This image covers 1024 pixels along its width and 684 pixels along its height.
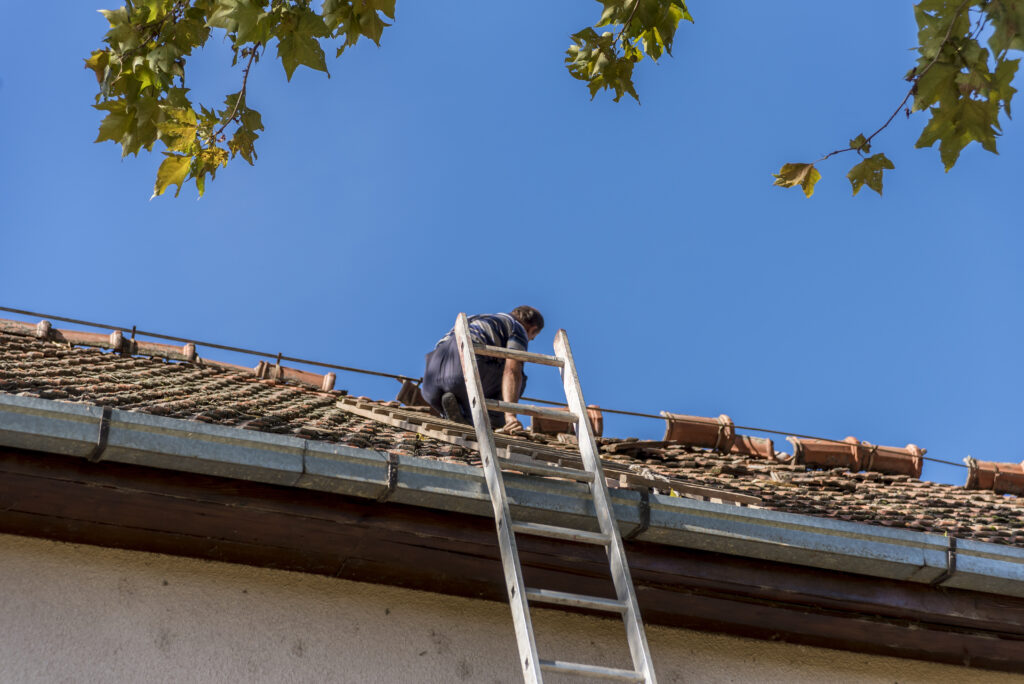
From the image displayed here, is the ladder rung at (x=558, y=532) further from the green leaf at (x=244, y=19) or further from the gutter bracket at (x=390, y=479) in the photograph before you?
the green leaf at (x=244, y=19)

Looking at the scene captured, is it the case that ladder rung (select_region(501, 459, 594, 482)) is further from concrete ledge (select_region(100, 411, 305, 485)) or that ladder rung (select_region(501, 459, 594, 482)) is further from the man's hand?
the man's hand

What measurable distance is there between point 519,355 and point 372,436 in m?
1.06

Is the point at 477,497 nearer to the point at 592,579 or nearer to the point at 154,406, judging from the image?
the point at 592,579

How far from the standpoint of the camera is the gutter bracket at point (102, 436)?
135 inches

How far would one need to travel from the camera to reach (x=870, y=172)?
406 cm

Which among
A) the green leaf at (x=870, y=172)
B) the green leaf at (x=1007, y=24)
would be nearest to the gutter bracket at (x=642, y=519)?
the green leaf at (x=870, y=172)

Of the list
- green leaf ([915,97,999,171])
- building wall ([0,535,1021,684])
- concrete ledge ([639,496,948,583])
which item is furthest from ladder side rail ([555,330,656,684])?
green leaf ([915,97,999,171])

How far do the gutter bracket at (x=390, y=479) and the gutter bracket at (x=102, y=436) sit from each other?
36.3 inches

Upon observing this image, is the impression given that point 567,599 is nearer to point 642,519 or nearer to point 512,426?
point 642,519

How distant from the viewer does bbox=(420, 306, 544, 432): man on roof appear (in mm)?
6016

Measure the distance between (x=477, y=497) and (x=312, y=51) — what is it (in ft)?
5.57

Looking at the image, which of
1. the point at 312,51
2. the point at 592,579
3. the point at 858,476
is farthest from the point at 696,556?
the point at 858,476

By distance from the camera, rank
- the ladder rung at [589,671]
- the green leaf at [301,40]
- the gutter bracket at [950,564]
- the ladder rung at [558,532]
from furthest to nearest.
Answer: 1. the gutter bracket at [950,564]
2. the green leaf at [301,40]
3. the ladder rung at [558,532]
4. the ladder rung at [589,671]

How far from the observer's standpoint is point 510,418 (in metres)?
6.78
